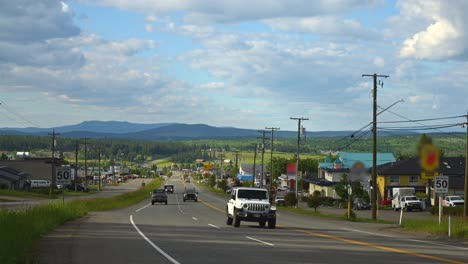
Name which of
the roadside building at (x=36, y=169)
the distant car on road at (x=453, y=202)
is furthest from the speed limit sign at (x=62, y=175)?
the roadside building at (x=36, y=169)

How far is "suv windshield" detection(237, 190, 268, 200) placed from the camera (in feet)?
119

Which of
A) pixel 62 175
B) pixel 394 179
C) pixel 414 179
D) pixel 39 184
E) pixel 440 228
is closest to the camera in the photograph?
pixel 440 228

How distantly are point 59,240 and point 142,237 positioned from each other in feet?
10.0

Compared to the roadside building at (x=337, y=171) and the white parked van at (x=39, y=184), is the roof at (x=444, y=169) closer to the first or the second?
the roadside building at (x=337, y=171)

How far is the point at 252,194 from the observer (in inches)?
1433

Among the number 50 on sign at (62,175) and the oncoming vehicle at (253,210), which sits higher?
the number 50 on sign at (62,175)

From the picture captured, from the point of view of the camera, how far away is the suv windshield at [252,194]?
119 feet

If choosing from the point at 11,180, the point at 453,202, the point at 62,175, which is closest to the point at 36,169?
the point at 11,180

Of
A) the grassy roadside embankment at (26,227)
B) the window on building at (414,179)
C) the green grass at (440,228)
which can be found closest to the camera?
the grassy roadside embankment at (26,227)

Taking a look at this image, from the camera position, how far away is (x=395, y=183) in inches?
3984

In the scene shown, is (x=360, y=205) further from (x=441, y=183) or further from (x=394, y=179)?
(x=441, y=183)

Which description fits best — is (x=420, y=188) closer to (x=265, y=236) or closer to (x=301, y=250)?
(x=265, y=236)

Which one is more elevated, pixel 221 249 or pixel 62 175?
pixel 62 175

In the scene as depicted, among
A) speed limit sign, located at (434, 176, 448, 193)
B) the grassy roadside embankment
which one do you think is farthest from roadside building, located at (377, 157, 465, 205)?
speed limit sign, located at (434, 176, 448, 193)
